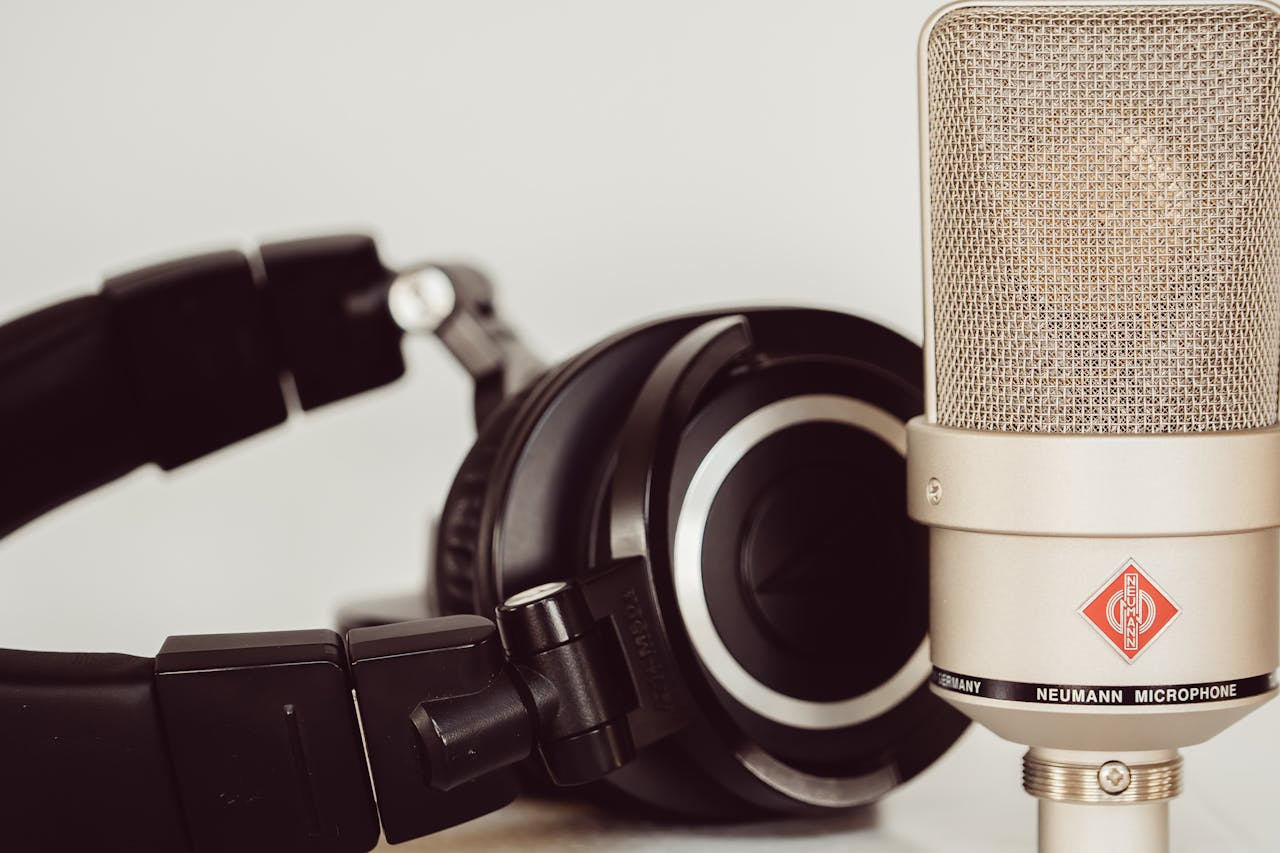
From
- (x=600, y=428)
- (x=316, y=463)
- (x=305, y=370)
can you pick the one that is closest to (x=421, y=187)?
(x=316, y=463)

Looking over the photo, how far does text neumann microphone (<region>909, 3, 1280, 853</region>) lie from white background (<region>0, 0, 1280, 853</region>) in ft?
2.92

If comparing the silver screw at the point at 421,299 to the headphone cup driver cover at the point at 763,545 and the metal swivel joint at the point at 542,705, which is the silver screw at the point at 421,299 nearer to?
the headphone cup driver cover at the point at 763,545

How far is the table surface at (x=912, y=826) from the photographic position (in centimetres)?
85

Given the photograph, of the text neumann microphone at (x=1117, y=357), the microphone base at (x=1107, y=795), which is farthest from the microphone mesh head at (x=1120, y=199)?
the microphone base at (x=1107, y=795)

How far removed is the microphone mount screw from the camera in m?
0.68

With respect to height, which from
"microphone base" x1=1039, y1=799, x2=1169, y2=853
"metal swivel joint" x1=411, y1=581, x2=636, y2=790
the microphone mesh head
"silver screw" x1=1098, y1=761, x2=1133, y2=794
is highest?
the microphone mesh head

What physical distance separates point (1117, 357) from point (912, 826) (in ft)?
1.15

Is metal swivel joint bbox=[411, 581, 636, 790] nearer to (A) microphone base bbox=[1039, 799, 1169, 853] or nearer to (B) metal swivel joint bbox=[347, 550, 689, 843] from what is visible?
(B) metal swivel joint bbox=[347, 550, 689, 843]

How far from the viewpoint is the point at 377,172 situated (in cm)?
162

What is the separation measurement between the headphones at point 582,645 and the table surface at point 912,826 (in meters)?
0.02

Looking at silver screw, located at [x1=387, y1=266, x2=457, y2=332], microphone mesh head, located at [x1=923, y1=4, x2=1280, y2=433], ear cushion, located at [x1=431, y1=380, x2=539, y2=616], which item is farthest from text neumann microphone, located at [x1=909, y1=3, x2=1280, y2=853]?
silver screw, located at [x1=387, y1=266, x2=457, y2=332]

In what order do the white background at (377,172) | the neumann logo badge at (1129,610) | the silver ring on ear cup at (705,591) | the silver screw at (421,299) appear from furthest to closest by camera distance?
1. the white background at (377,172)
2. the silver screw at (421,299)
3. the silver ring on ear cup at (705,591)
4. the neumann logo badge at (1129,610)

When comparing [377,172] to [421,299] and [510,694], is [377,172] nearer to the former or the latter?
[421,299]

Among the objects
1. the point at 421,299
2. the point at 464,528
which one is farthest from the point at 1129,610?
the point at 421,299
